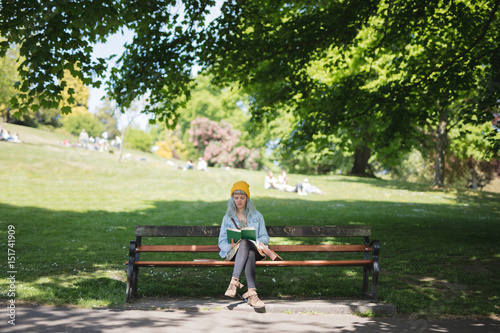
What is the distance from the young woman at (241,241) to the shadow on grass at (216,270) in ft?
2.27

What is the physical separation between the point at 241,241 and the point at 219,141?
42943 millimetres

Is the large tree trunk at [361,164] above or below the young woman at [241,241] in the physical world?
above

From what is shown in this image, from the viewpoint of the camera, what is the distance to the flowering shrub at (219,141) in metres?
47.6

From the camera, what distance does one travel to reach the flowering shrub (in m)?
47.6

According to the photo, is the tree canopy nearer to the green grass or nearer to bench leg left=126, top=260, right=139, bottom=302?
the green grass

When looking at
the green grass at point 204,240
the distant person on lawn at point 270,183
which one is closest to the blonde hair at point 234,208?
the green grass at point 204,240

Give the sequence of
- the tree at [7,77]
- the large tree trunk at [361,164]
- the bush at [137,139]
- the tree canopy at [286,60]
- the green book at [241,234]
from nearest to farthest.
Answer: the green book at [241,234] < the tree canopy at [286,60] < the tree at [7,77] < the large tree trunk at [361,164] < the bush at [137,139]

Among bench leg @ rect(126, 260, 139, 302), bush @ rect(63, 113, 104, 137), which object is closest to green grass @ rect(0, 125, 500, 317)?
bench leg @ rect(126, 260, 139, 302)

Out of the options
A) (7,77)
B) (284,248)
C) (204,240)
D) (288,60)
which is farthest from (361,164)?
(284,248)

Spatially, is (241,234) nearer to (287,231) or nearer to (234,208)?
(234,208)

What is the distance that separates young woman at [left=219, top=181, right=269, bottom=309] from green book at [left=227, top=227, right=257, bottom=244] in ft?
0.22

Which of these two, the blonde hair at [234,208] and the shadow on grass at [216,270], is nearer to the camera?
the shadow on grass at [216,270]

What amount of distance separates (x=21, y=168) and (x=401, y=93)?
2171cm

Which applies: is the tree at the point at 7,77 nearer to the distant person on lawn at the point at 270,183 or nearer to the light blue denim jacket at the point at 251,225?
the distant person on lawn at the point at 270,183
